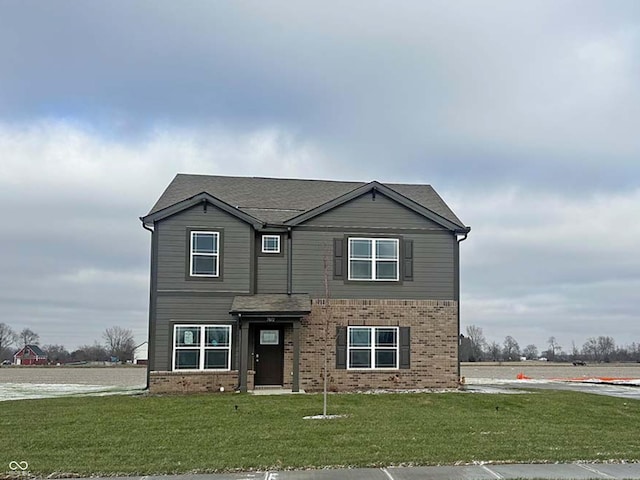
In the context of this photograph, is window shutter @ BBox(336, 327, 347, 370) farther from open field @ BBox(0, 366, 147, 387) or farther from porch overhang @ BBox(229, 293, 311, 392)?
open field @ BBox(0, 366, 147, 387)

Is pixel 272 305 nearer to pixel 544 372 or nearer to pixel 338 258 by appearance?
pixel 338 258

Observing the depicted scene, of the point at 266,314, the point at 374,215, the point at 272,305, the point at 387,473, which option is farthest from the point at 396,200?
the point at 387,473

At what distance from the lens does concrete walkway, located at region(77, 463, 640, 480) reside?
9105mm

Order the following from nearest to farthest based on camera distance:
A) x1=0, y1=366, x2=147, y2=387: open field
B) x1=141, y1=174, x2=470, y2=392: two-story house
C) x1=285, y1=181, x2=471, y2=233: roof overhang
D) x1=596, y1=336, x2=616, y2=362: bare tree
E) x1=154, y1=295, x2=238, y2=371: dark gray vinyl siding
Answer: x1=154, y1=295, x2=238, y2=371: dark gray vinyl siding
x1=141, y1=174, x2=470, y2=392: two-story house
x1=285, y1=181, x2=471, y2=233: roof overhang
x1=0, y1=366, x2=147, y2=387: open field
x1=596, y1=336, x2=616, y2=362: bare tree

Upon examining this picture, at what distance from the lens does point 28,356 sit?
96188 millimetres

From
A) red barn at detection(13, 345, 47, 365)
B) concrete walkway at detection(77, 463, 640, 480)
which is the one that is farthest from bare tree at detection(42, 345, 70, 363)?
concrete walkway at detection(77, 463, 640, 480)

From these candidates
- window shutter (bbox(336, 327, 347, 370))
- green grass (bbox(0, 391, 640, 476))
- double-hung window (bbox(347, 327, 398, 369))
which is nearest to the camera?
green grass (bbox(0, 391, 640, 476))

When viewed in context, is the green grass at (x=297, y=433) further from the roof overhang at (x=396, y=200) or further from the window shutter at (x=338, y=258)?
the roof overhang at (x=396, y=200)

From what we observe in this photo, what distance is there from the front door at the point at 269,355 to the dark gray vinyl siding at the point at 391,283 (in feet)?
5.54

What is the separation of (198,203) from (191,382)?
557cm

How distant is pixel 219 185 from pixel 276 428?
13859 mm

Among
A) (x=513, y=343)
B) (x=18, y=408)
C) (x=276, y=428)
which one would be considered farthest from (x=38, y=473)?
(x=513, y=343)

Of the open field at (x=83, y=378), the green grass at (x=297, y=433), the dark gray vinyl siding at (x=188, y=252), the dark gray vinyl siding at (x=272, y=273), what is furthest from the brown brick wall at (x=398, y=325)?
the open field at (x=83, y=378)

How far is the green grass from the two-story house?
3026mm
